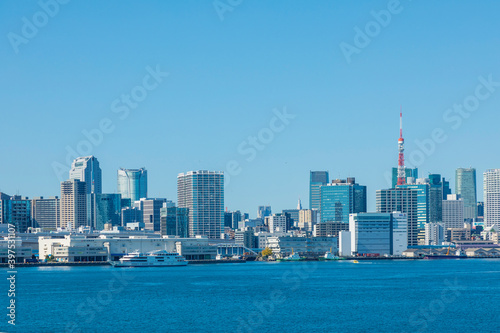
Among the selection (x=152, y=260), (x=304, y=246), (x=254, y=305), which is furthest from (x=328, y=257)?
(x=254, y=305)

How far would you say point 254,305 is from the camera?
61.6m

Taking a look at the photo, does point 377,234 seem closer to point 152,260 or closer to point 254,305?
point 152,260

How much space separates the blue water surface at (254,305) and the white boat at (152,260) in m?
37.7

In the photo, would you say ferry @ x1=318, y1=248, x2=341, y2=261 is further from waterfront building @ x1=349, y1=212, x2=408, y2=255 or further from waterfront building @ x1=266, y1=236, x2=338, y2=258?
waterfront building @ x1=349, y1=212, x2=408, y2=255

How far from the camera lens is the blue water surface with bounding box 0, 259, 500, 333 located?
50.5m

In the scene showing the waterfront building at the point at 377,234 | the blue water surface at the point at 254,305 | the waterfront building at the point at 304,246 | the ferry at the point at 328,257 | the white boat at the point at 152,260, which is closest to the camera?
the blue water surface at the point at 254,305

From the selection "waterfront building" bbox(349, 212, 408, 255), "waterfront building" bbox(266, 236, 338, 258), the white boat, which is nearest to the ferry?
"waterfront building" bbox(266, 236, 338, 258)

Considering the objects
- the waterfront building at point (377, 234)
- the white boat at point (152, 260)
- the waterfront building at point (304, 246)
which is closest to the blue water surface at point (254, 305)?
the white boat at point (152, 260)

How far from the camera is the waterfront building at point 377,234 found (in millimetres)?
172250

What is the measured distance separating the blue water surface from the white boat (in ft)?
124

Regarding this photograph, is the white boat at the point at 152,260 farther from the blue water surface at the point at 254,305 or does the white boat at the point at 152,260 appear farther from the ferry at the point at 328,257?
the ferry at the point at 328,257

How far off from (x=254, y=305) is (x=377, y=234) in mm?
114647

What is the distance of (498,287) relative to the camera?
7788cm

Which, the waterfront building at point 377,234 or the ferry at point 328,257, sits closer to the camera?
the ferry at point 328,257
